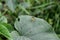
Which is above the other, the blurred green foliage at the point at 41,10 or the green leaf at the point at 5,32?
the green leaf at the point at 5,32

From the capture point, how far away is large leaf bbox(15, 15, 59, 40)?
102 cm

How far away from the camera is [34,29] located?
3.49ft

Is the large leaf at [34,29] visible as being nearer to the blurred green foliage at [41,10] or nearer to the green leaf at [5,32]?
the green leaf at [5,32]

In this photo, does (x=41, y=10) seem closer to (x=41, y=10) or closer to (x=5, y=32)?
(x=41, y=10)

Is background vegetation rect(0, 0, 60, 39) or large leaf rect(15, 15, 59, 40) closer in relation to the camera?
large leaf rect(15, 15, 59, 40)

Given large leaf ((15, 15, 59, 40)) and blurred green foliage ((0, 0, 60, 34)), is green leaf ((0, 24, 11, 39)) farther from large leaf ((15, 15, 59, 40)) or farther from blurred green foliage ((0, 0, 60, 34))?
blurred green foliage ((0, 0, 60, 34))

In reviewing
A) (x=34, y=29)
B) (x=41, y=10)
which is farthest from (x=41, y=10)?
(x=34, y=29)

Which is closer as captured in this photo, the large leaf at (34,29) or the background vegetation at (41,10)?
the large leaf at (34,29)

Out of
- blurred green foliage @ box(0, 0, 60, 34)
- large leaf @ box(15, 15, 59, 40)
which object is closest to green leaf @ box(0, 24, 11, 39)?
large leaf @ box(15, 15, 59, 40)

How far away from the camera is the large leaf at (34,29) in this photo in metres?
1.02

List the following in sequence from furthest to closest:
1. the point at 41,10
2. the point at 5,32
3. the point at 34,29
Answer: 1. the point at 41,10
2. the point at 34,29
3. the point at 5,32

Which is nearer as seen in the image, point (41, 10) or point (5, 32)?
point (5, 32)

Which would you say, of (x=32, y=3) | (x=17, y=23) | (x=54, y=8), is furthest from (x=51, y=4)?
(x=17, y=23)

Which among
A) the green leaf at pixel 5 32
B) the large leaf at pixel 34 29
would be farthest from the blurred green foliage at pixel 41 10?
the green leaf at pixel 5 32
